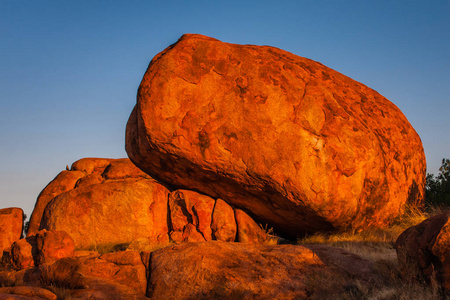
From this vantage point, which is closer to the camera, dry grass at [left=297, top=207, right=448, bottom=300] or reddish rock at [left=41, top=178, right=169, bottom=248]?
dry grass at [left=297, top=207, right=448, bottom=300]

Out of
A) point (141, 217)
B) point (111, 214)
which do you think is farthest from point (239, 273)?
point (111, 214)

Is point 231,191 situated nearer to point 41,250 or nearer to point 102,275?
point 102,275

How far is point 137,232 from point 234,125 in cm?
429

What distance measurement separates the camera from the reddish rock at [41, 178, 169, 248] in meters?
11.0

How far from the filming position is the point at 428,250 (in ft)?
19.2

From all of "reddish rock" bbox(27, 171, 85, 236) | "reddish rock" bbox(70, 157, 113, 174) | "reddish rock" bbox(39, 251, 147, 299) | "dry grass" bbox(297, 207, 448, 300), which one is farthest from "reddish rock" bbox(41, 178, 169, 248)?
"dry grass" bbox(297, 207, 448, 300)

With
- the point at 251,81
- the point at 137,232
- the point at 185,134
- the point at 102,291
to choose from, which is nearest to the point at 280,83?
the point at 251,81

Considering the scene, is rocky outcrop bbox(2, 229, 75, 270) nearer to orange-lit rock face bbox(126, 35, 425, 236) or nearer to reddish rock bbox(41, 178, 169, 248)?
reddish rock bbox(41, 178, 169, 248)

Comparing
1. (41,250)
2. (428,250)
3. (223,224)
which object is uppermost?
(428,250)

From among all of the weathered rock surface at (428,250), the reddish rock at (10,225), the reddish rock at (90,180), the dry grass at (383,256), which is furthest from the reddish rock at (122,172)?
the weathered rock surface at (428,250)

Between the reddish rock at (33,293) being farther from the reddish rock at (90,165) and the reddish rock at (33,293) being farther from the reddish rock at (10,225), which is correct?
the reddish rock at (90,165)

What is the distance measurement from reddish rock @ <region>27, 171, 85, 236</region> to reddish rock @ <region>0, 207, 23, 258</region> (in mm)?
920

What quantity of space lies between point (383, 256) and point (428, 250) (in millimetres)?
2362

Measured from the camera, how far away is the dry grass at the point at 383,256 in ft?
18.6
